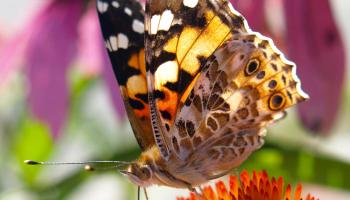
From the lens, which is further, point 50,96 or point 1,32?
point 1,32

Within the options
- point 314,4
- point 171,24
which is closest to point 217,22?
point 171,24

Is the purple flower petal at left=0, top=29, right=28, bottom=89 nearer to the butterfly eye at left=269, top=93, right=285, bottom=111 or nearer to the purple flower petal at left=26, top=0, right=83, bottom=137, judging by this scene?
Result: the purple flower petal at left=26, top=0, right=83, bottom=137

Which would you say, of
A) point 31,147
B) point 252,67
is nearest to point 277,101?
point 252,67

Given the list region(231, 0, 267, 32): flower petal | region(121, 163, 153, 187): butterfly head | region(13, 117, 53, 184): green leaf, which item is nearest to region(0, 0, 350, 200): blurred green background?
region(13, 117, 53, 184): green leaf

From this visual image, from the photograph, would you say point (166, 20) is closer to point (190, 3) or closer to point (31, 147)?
point (190, 3)

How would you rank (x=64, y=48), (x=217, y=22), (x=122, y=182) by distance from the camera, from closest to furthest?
1. (x=217, y=22)
2. (x=64, y=48)
3. (x=122, y=182)

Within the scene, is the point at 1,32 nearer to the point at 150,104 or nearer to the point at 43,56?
the point at 43,56

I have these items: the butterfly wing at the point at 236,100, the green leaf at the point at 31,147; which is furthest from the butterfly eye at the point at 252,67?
the green leaf at the point at 31,147
